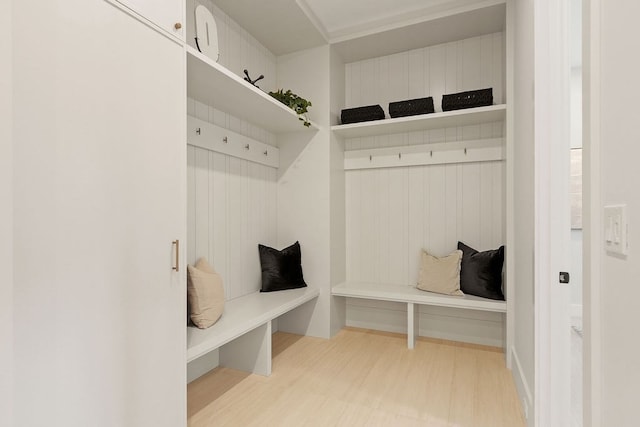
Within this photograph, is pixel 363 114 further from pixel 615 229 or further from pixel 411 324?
pixel 615 229

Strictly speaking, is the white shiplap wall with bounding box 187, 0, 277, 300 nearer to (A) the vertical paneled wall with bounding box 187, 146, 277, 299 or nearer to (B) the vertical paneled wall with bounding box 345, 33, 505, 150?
(A) the vertical paneled wall with bounding box 187, 146, 277, 299

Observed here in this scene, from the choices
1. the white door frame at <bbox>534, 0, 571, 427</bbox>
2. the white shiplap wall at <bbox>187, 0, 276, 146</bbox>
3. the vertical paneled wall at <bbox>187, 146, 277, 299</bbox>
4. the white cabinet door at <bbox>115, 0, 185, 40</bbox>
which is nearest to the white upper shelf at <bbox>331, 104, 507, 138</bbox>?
the white shiplap wall at <bbox>187, 0, 276, 146</bbox>

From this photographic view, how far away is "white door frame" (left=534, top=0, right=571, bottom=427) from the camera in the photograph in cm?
145

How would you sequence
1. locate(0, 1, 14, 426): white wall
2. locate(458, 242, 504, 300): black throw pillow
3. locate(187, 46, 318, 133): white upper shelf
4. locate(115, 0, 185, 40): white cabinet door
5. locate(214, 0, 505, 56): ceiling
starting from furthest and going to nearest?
locate(458, 242, 504, 300): black throw pillow
locate(214, 0, 505, 56): ceiling
locate(187, 46, 318, 133): white upper shelf
locate(115, 0, 185, 40): white cabinet door
locate(0, 1, 14, 426): white wall

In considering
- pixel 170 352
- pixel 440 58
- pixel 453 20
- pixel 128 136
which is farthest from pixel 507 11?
pixel 170 352

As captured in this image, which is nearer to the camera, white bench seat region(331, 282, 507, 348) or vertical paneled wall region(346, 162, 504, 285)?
white bench seat region(331, 282, 507, 348)

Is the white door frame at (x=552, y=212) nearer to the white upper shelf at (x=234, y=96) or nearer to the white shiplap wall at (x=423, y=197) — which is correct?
the white shiplap wall at (x=423, y=197)

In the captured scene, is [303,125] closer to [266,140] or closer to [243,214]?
[266,140]

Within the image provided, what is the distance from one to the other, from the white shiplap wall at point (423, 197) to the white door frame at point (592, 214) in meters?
2.13

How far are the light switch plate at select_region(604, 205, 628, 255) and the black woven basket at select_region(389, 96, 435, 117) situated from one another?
7.46 feet

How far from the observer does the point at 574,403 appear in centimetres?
195

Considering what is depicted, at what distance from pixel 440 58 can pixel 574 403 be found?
9.11 feet

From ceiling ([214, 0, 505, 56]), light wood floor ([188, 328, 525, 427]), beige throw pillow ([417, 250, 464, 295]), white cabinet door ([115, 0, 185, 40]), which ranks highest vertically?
ceiling ([214, 0, 505, 56])

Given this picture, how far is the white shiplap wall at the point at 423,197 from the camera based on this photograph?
2.88 meters
